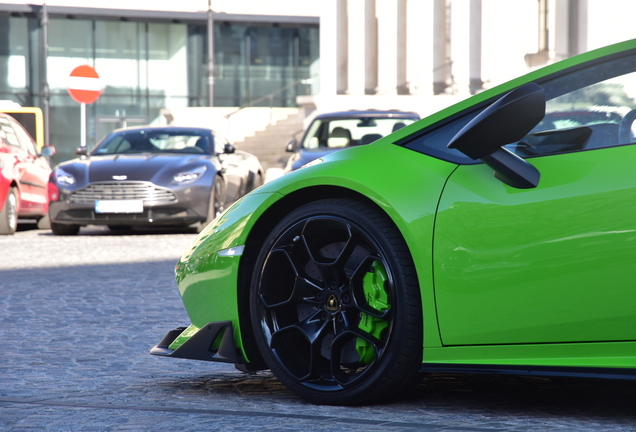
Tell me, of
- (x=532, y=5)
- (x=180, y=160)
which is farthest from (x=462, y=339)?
(x=532, y=5)

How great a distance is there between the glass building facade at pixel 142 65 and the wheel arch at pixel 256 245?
143 feet

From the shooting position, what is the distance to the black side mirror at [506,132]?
10.5 feet

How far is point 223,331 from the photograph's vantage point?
384 centimetres

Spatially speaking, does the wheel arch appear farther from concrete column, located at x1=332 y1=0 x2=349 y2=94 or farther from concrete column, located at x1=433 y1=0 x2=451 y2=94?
concrete column, located at x1=332 y1=0 x2=349 y2=94

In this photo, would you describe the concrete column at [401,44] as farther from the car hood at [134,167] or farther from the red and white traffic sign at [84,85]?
the car hood at [134,167]

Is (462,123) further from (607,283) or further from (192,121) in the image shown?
(192,121)

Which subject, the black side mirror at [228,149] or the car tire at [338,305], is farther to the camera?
the black side mirror at [228,149]

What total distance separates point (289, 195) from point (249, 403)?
2.48ft

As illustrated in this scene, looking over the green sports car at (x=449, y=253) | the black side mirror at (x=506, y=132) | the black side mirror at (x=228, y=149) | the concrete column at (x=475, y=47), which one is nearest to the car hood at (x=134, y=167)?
the black side mirror at (x=228, y=149)

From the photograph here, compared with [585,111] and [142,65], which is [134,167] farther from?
[142,65]

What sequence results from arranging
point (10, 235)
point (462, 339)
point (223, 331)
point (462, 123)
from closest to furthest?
point (462, 339) < point (462, 123) < point (223, 331) < point (10, 235)

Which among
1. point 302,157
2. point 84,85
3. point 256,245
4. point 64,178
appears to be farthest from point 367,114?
point 256,245

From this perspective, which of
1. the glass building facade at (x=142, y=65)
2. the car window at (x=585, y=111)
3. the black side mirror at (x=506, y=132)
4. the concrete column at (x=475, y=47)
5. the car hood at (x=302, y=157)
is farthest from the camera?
the glass building facade at (x=142, y=65)

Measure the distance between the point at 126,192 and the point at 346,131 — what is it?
302 centimetres
